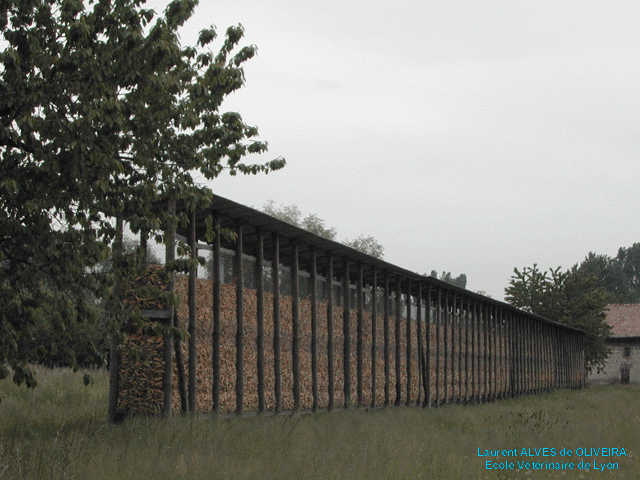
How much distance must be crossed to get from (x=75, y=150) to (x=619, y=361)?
206 feet

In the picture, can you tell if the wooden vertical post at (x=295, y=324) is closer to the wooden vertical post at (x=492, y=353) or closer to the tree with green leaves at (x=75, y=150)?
the tree with green leaves at (x=75, y=150)

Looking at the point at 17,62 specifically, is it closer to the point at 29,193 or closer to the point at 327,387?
the point at 29,193

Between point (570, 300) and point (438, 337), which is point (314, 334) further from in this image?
point (570, 300)

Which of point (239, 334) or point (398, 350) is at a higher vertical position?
point (239, 334)

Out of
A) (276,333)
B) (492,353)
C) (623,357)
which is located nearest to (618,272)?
(623,357)

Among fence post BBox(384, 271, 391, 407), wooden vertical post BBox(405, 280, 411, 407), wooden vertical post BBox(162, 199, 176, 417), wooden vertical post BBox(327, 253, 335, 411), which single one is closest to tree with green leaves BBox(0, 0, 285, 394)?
wooden vertical post BBox(162, 199, 176, 417)

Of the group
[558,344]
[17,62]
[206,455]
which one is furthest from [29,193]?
[558,344]

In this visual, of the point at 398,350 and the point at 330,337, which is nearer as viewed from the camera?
the point at 330,337

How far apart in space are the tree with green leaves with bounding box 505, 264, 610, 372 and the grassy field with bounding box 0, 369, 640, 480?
40.2 metres

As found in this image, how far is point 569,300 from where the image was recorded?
58.5 m

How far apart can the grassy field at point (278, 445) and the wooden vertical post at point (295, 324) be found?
25.9 inches

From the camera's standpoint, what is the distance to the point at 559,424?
18422 millimetres

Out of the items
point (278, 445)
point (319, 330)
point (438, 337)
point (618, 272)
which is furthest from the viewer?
point (618, 272)

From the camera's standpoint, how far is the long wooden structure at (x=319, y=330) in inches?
584
